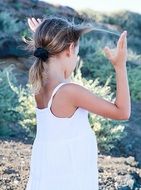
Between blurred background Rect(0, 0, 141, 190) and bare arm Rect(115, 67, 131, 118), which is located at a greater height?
bare arm Rect(115, 67, 131, 118)

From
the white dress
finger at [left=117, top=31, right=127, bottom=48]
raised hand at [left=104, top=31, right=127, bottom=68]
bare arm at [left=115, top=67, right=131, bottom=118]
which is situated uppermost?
finger at [left=117, top=31, right=127, bottom=48]

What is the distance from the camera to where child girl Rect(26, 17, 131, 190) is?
3992 mm

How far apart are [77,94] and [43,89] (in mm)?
267

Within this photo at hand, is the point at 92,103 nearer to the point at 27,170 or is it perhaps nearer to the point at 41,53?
the point at 41,53

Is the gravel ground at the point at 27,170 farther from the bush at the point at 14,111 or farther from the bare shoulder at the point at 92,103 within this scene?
the bare shoulder at the point at 92,103

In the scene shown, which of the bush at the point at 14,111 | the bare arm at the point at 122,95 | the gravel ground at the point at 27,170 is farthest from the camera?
the bush at the point at 14,111

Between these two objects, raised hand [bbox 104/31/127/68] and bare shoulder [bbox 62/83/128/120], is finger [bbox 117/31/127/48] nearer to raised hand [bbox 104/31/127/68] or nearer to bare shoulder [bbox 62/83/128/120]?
Answer: raised hand [bbox 104/31/127/68]

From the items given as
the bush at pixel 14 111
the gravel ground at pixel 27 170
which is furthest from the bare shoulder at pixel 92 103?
the bush at pixel 14 111

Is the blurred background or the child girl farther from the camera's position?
the blurred background

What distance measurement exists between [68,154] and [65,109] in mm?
252

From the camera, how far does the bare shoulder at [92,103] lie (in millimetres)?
3969

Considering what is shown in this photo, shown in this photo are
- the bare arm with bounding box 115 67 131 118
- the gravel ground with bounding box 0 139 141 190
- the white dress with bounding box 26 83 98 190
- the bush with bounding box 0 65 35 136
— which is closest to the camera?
the bare arm with bounding box 115 67 131 118

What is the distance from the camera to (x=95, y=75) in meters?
16.5

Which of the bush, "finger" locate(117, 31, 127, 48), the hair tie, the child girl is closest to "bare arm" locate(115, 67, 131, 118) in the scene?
the child girl
